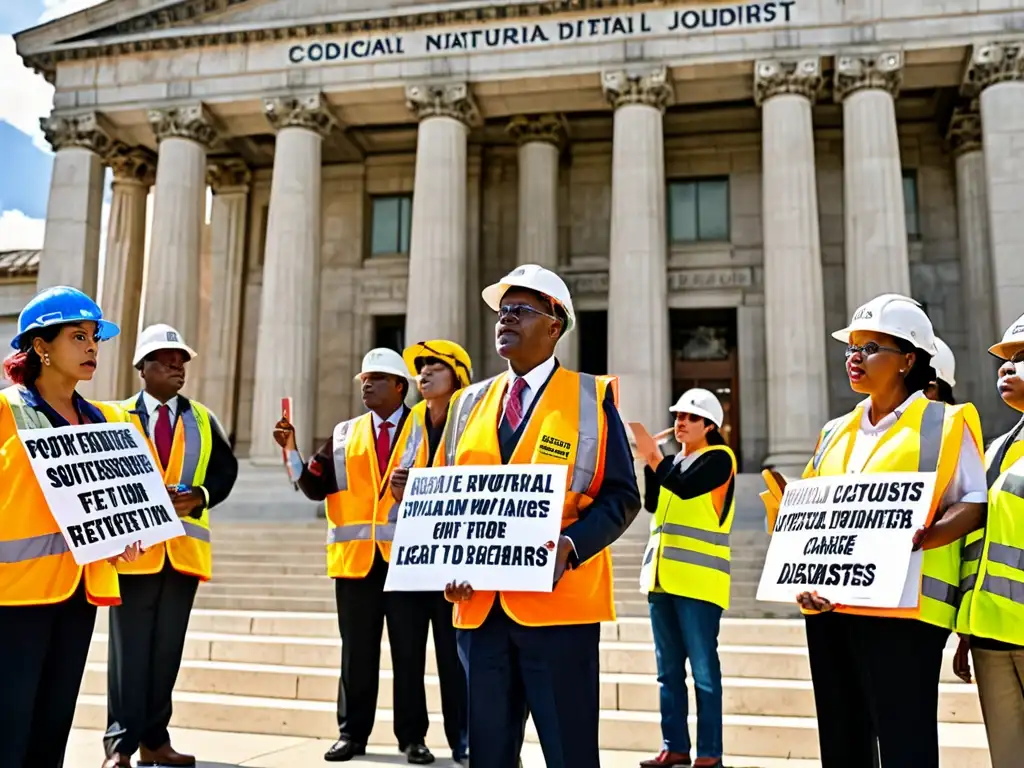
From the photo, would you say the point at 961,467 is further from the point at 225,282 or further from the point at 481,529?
the point at 225,282

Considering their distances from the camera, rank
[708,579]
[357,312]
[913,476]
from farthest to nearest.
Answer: [357,312] → [708,579] → [913,476]

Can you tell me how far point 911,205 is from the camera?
25062 millimetres

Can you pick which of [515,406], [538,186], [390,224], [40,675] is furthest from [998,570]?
[390,224]

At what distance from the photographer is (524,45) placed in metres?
22.5

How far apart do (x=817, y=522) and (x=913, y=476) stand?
46cm

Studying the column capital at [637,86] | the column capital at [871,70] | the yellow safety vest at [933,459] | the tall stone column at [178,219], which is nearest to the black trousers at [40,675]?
the yellow safety vest at [933,459]

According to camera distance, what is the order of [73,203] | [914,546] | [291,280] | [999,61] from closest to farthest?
[914,546] → [999,61] → [291,280] → [73,203]

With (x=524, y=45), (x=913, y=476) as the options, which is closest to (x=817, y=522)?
(x=913, y=476)

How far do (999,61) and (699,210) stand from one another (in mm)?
7923

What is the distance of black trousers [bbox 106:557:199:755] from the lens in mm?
6051

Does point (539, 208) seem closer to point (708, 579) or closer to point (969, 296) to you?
point (969, 296)

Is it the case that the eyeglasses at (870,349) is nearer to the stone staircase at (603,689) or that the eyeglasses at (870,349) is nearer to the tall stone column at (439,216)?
the stone staircase at (603,689)

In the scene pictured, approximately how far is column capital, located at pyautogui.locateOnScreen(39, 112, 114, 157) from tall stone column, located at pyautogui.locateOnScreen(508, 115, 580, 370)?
34.9 feet

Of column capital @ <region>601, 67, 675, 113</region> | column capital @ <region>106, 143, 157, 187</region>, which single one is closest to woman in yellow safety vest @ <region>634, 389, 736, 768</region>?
column capital @ <region>601, 67, 675, 113</region>
